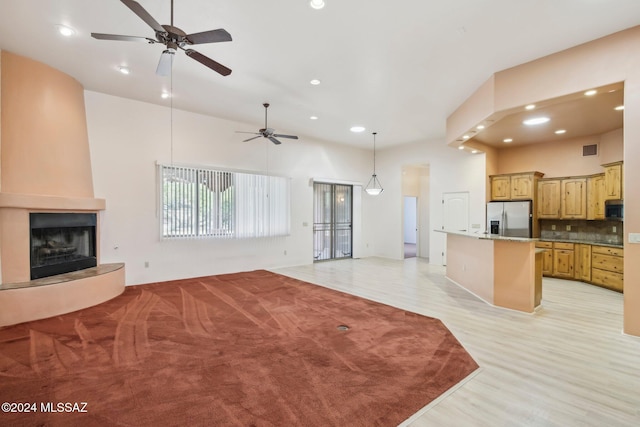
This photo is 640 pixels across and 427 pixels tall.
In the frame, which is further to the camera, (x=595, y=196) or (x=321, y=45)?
(x=595, y=196)

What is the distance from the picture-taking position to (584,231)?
667cm

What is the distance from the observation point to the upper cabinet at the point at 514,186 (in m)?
6.80

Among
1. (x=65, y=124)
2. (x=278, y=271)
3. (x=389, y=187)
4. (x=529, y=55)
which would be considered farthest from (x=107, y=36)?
(x=389, y=187)

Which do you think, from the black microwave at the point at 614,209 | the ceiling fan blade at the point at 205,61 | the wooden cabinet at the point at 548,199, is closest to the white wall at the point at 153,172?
the ceiling fan blade at the point at 205,61

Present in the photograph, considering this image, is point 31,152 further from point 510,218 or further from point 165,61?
point 510,218

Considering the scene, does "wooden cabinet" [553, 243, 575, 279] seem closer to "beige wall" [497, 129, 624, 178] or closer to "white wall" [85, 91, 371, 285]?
"beige wall" [497, 129, 624, 178]

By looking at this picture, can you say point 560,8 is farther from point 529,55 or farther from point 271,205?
point 271,205

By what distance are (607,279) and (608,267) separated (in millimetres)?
226

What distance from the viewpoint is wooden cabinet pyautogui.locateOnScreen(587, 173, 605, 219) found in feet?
19.5

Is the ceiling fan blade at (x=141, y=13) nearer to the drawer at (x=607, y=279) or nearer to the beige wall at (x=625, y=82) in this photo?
the beige wall at (x=625, y=82)

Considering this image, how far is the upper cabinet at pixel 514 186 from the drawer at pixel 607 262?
1.65m

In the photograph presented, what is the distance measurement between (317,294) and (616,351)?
12.3 feet

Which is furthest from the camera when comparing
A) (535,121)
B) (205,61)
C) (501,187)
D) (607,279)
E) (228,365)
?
(501,187)

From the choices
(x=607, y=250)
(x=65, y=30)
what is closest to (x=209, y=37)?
(x=65, y=30)
